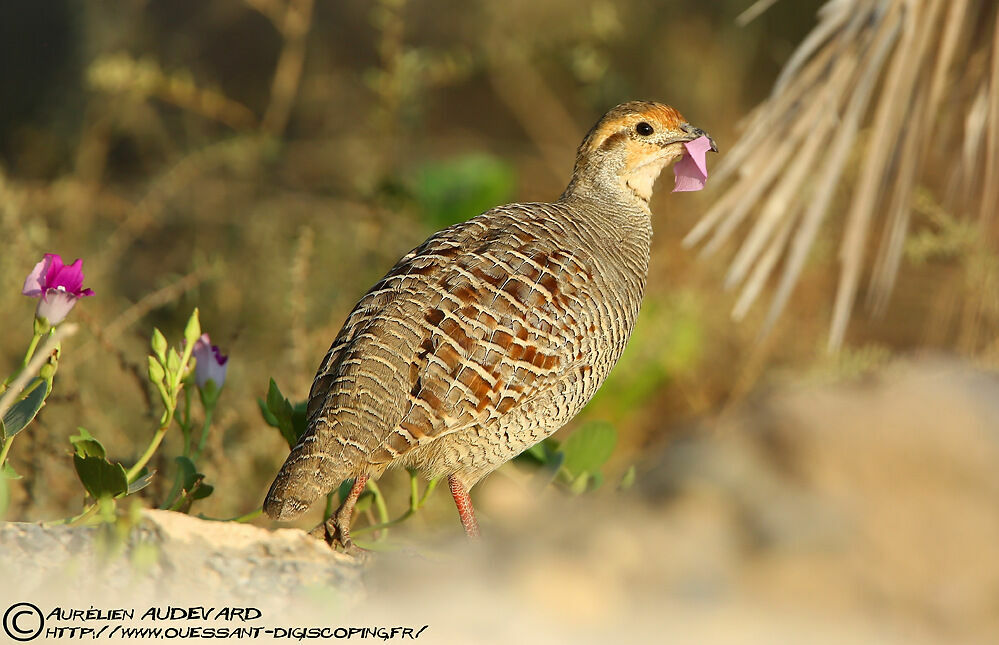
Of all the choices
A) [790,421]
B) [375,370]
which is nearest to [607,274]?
[375,370]

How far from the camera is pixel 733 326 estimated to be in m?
8.53

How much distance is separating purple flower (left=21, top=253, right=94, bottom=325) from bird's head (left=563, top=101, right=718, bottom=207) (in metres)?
2.16

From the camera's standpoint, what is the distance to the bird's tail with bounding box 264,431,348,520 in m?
3.30

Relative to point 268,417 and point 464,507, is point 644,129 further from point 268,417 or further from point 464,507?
point 268,417

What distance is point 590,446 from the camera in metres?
3.99

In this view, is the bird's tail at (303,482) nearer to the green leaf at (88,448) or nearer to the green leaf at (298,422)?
the green leaf at (298,422)

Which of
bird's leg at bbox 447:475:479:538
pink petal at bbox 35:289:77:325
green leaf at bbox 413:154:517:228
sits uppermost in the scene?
green leaf at bbox 413:154:517:228

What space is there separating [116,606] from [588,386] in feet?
5.99

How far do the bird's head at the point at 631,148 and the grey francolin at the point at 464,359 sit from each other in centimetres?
55

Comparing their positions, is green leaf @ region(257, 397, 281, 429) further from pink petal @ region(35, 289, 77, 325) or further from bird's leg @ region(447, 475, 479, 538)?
pink petal @ region(35, 289, 77, 325)

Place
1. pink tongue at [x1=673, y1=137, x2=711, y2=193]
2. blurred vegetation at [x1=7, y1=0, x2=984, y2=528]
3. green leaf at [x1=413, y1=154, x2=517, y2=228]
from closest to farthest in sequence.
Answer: pink tongue at [x1=673, y1=137, x2=711, y2=193], blurred vegetation at [x1=7, y1=0, x2=984, y2=528], green leaf at [x1=413, y1=154, x2=517, y2=228]

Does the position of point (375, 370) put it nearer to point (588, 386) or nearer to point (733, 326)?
point (588, 386)

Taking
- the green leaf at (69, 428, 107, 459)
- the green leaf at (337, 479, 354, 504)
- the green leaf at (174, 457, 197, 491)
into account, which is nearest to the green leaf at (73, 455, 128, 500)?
the green leaf at (69, 428, 107, 459)

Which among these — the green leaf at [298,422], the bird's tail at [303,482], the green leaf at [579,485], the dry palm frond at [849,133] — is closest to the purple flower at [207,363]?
the green leaf at [298,422]
